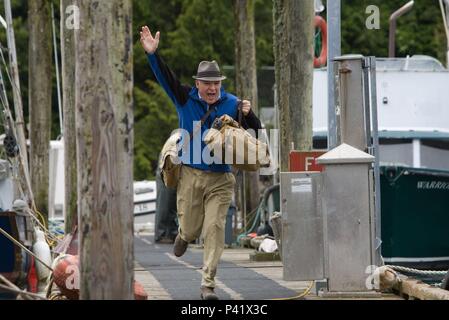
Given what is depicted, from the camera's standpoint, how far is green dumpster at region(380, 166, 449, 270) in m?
19.5

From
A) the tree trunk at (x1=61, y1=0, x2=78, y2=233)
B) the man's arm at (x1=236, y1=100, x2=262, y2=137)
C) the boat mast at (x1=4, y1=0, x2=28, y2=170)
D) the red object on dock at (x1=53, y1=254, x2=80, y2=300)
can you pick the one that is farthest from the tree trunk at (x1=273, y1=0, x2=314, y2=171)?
the red object on dock at (x1=53, y1=254, x2=80, y2=300)

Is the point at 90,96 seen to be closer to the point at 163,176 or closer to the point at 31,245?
the point at 163,176

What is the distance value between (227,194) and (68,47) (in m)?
11.1

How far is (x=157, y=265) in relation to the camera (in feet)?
60.5

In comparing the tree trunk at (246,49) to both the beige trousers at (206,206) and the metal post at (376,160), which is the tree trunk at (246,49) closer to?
the metal post at (376,160)

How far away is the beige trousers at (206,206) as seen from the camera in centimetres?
1249

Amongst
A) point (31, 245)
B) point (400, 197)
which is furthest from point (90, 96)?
point (400, 197)

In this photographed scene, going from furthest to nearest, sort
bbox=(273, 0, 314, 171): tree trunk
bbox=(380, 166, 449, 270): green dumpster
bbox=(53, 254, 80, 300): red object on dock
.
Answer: bbox=(380, 166, 449, 270): green dumpster → bbox=(273, 0, 314, 171): tree trunk → bbox=(53, 254, 80, 300): red object on dock

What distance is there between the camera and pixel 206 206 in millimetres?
12711

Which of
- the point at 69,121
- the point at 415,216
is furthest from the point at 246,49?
the point at 415,216

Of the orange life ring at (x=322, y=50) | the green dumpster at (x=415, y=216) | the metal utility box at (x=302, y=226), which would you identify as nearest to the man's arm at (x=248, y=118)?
the metal utility box at (x=302, y=226)

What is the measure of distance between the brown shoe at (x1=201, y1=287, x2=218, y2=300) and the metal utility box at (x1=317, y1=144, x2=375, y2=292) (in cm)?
101

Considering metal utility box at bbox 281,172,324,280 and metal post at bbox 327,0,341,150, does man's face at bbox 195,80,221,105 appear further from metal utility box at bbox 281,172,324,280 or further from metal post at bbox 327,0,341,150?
metal post at bbox 327,0,341,150

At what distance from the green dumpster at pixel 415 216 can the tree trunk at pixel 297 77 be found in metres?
1.62
